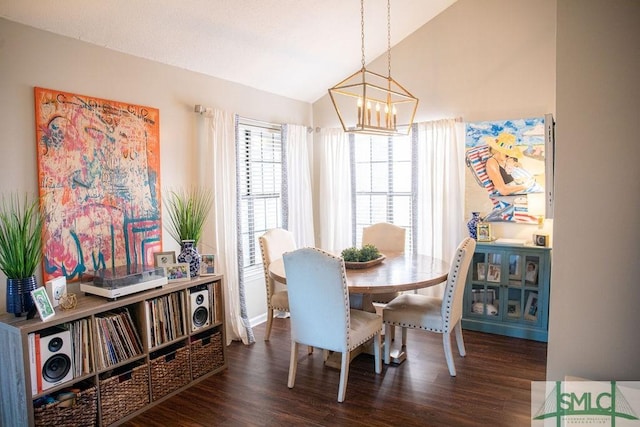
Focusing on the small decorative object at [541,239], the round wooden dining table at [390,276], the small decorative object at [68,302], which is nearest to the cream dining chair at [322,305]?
the round wooden dining table at [390,276]

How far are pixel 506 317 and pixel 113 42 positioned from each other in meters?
3.99

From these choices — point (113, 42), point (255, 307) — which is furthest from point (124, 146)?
point (255, 307)

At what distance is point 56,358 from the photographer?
2408 millimetres

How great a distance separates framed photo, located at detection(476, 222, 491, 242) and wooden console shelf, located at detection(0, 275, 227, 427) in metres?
2.45

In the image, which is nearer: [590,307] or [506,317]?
[590,307]

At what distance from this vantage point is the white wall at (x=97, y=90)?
2.54 metres

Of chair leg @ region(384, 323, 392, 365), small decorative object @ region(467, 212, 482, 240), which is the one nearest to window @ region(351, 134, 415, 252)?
small decorative object @ region(467, 212, 482, 240)

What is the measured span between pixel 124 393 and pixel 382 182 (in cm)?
334

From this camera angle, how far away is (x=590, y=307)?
5.84 ft

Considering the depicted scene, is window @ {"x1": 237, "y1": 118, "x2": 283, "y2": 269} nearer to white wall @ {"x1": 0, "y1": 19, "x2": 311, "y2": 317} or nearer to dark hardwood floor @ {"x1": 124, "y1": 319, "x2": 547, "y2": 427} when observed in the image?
white wall @ {"x1": 0, "y1": 19, "x2": 311, "y2": 317}

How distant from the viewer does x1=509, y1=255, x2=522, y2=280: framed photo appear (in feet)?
13.2

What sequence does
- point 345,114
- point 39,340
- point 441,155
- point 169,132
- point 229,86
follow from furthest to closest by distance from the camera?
point 345,114 < point 441,155 < point 229,86 < point 169,132 < point 39,340

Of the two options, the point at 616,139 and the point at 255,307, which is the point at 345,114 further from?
the point at 616,139

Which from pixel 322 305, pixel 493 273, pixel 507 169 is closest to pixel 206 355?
pixel 322 305
